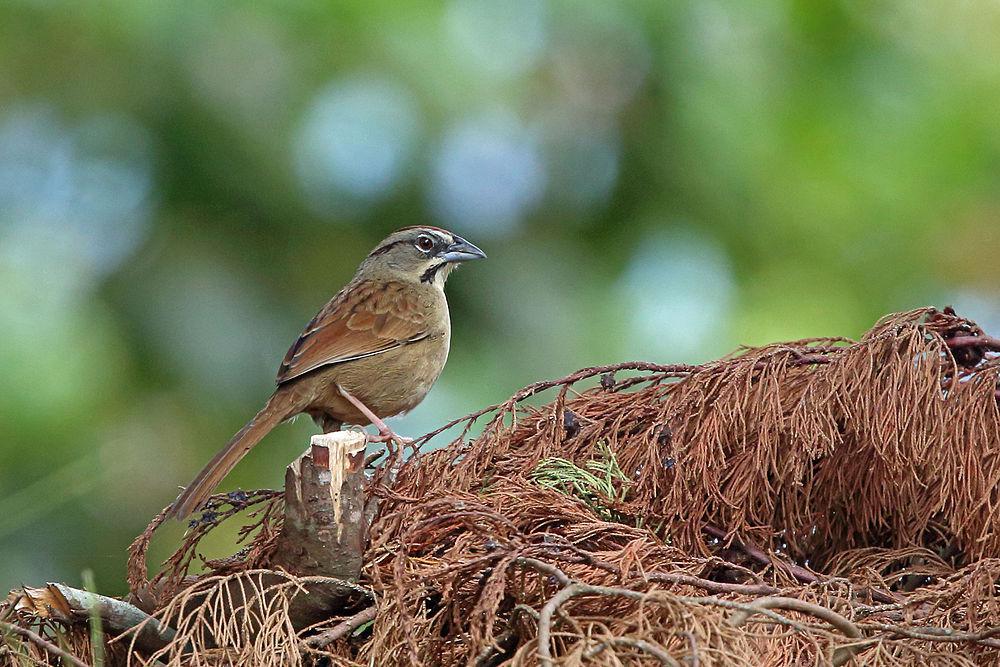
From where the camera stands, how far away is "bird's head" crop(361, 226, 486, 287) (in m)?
5.14

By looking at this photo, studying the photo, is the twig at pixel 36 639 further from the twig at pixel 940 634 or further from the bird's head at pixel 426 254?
the bird's head at pixel 426 254

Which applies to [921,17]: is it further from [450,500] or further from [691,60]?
[450,500]

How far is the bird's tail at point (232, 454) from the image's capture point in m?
3.38

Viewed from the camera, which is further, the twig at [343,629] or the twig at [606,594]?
the twig at [343,629]

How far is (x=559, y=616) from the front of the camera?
211 cm

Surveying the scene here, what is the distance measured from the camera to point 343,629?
243 centimetres

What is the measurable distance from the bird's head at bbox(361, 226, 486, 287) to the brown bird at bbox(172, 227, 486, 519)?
218mm

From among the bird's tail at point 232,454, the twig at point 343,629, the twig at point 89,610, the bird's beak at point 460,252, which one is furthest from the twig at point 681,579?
the bird's beak at point 460,252

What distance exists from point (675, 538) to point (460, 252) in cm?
250

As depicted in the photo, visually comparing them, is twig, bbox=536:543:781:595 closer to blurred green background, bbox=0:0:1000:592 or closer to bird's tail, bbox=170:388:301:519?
bird's tail, bbox=170:388:301:519

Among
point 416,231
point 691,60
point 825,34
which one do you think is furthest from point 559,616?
point 825,34

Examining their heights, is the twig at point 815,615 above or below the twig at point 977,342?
below

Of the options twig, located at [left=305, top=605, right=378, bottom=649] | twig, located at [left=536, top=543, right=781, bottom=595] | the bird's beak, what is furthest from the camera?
the bird's beak

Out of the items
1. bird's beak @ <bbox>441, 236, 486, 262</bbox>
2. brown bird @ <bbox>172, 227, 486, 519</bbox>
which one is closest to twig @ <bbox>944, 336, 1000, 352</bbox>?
brown bird @ <bbox>172, 227, 486, 519</bbox>
